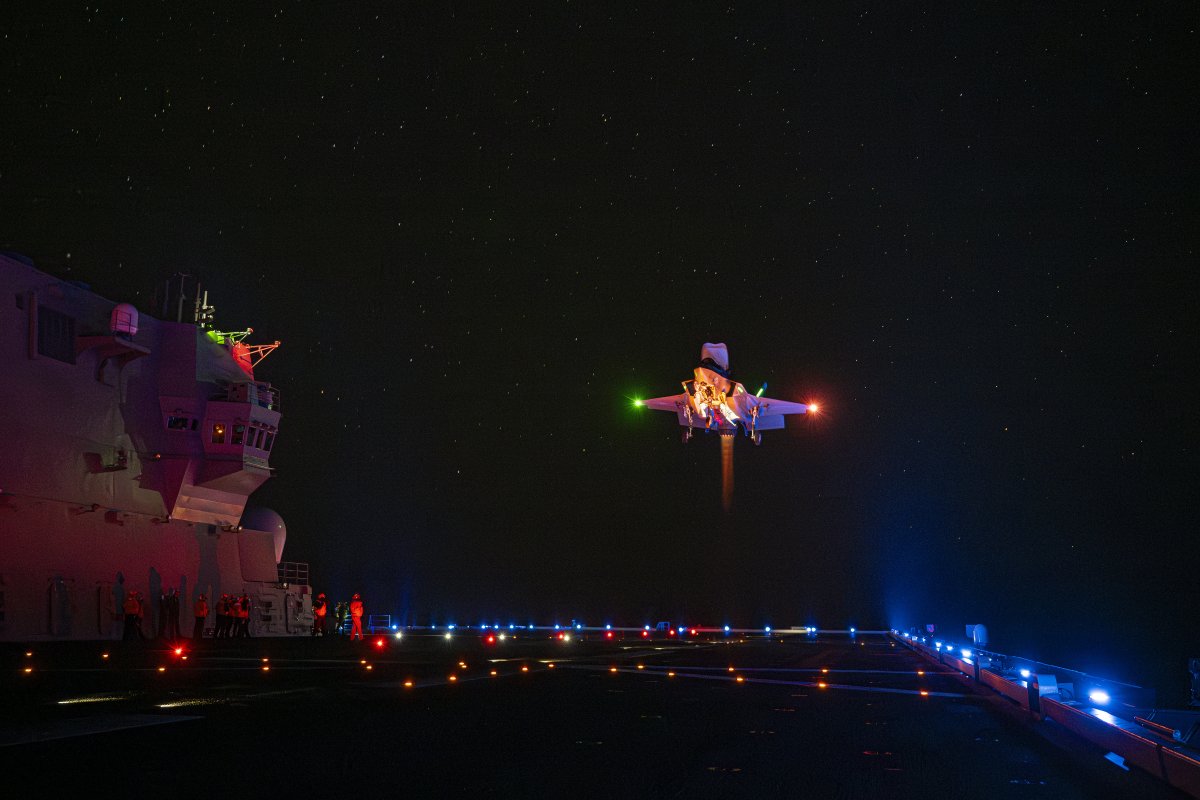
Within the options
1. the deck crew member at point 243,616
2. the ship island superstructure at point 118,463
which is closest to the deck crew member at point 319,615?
the ship island superstructure at point 118,463

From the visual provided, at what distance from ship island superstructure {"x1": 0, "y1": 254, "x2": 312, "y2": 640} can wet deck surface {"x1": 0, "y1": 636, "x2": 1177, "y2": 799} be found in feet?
67.8

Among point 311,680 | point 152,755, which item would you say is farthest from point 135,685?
point 152,755

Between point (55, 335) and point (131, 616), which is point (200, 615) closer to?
point (131, 616)

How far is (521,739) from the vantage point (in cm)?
1003

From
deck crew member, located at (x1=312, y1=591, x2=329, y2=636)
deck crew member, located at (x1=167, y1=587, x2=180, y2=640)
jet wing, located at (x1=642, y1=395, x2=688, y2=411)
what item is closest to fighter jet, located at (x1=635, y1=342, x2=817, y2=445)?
jet wing, located at (x1=642, y1=395, x2=688, y2=411)

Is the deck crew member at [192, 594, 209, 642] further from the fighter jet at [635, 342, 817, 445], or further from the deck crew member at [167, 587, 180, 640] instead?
the fighter jet at [635, 342, 817, 445]

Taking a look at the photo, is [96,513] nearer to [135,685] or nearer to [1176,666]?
[135,685]

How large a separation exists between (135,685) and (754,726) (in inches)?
413

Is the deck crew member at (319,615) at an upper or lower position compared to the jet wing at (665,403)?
lower

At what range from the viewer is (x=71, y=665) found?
22.1 meters

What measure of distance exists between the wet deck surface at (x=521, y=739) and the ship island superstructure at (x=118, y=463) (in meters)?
20.7

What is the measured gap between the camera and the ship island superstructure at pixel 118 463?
37.6 meters

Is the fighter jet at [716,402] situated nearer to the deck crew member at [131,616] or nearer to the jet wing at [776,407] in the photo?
the jet wing at [776,407]

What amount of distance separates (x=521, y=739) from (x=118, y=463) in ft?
125
